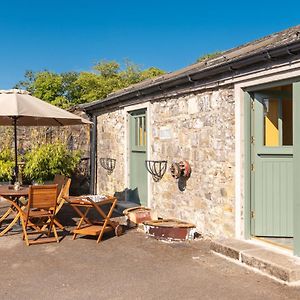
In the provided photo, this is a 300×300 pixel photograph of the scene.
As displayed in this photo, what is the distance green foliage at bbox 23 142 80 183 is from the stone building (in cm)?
397

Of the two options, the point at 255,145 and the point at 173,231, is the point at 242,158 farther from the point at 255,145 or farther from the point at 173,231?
the point at 173,231

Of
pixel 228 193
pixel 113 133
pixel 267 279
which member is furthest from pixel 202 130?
pixel 113 133

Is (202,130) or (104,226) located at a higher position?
(202,130)

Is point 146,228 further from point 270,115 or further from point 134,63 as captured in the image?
point 134,63

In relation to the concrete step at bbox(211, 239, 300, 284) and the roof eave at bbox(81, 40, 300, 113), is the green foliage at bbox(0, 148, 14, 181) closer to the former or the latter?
the roof eave at bbox(81, 40, 300, 113)

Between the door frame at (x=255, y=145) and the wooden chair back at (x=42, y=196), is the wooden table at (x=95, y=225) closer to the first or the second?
the wooden chair back at (x=42, y=196)

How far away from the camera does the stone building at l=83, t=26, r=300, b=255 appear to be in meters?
5.09

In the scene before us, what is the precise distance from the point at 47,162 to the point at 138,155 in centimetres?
301

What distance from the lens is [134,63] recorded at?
36031 mm

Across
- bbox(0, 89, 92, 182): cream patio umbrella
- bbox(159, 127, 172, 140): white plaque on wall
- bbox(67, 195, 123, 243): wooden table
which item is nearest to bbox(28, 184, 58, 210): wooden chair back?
bbox(67, 195, 123, 243): wooden table

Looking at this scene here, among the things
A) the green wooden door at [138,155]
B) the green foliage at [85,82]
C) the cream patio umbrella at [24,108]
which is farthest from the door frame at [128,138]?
the green foliage at [85,82]

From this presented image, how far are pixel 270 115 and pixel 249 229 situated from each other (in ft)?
5.15

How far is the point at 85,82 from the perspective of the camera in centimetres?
3366

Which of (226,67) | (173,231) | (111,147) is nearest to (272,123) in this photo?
(226,67)
